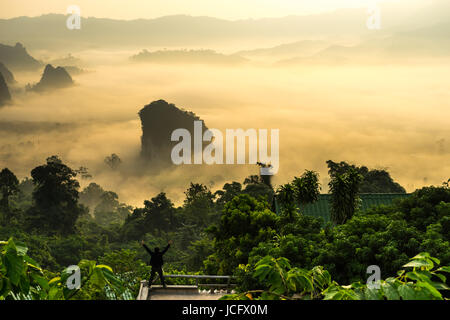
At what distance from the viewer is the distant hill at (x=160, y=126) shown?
17862 centimetres

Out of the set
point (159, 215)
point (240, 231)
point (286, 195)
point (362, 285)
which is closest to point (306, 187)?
point (286, 195)

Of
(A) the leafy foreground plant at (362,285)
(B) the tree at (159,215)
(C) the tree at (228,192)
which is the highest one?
(C) the tree at (228,192)

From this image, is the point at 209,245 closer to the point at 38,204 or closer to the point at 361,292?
the point at 38,204

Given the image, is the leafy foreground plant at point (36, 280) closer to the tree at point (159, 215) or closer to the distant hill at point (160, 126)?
the tree at point (159, 215)

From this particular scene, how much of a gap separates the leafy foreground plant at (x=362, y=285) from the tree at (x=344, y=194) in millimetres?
32533

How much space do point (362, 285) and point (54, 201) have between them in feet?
299

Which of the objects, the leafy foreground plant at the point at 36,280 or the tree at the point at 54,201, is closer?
the leafy foreground plant at the point at 36,280

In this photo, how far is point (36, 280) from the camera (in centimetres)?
420

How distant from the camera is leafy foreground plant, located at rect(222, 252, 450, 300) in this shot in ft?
11.7

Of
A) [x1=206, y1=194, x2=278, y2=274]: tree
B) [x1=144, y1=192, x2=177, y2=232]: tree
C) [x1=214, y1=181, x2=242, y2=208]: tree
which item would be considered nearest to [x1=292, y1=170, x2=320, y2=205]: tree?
[x1=206, y1=194, x2=278, y2=274]: tree

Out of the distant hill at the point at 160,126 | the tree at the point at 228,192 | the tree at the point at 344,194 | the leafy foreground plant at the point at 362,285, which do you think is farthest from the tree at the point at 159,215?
the distant hill at the point at 160,126

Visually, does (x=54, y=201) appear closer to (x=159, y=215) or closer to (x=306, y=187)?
(x=159, y=215)

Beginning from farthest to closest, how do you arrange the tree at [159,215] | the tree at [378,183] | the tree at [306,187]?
the tree at [159,215]
the tree at [378,183]
the tree at [306,187]
